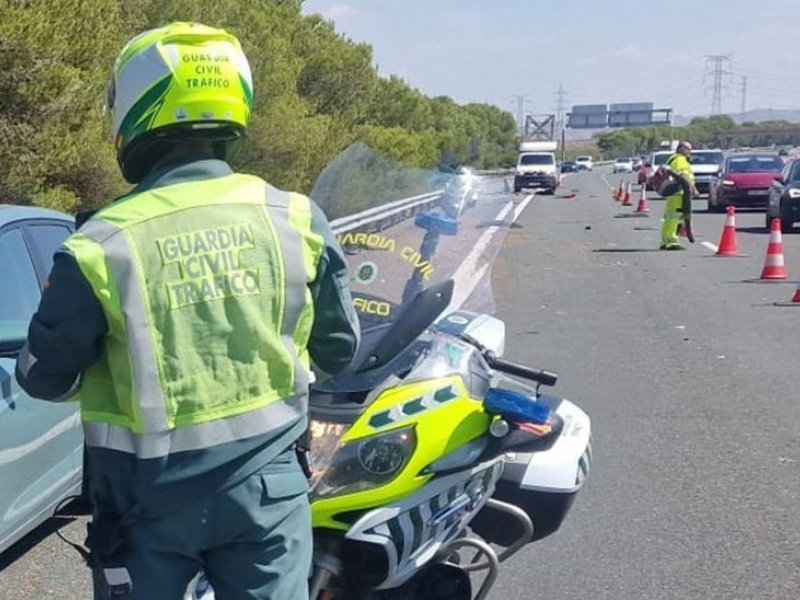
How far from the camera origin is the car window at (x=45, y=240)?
5.58m

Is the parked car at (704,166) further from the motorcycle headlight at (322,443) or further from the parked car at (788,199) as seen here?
the motorcycle headlight at (322,443)

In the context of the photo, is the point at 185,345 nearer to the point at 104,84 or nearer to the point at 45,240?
the point at 45,240

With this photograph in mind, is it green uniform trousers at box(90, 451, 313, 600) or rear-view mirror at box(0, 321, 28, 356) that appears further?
rear-view mirror at box(0, 321, 28, 356)

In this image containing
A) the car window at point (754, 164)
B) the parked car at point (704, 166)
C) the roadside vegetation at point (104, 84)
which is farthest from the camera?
the parked car at point (704, 166)

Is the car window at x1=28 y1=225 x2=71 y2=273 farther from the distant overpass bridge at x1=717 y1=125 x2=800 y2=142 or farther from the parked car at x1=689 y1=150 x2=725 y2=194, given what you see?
the distant overpass bridge at x1=717 y1=125 x2=800 y2=142

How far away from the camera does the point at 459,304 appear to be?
12.5 feet

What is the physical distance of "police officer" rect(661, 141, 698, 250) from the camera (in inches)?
822

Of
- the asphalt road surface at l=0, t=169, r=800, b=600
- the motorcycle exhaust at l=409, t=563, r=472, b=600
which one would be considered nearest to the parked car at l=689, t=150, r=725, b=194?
the asphalt road surface at l=0, t=169, r=800, b=600

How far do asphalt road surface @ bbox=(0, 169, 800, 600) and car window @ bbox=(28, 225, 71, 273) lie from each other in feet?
4.06

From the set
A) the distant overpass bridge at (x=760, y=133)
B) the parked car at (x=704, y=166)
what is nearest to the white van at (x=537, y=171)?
the parked car at (x=704, y=166)

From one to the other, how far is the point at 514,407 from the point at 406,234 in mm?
701

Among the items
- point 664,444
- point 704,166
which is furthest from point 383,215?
point 704,166

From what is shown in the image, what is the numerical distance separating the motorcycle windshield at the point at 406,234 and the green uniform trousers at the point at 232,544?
0.76 meters

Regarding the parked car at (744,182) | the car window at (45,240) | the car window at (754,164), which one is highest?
the car window at (45,240)
